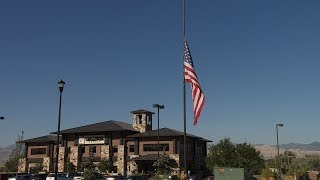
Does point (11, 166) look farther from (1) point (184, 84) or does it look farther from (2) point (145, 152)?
(1) point (184, 84)

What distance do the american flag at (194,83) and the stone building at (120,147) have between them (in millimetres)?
50594

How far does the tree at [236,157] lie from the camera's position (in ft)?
226

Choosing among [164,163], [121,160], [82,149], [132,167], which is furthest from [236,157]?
[82,149]

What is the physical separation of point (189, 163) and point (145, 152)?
8.96 m

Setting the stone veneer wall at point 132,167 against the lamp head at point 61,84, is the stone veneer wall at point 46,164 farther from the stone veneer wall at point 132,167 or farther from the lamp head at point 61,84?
the lamp head at point 61,84

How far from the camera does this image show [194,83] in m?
24.2

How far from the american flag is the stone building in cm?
5059

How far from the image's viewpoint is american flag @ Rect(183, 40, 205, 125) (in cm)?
2361

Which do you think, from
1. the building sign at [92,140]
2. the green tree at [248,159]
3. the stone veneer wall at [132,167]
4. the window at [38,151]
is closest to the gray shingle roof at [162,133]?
the stone veneer wall at [132,167]

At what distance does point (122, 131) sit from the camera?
80.2 m

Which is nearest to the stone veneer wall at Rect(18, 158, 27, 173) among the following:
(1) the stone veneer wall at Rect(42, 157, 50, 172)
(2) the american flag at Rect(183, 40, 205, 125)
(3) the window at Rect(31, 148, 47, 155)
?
(3) the window at Rect(31, 148, 47, 155)

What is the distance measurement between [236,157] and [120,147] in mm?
22861

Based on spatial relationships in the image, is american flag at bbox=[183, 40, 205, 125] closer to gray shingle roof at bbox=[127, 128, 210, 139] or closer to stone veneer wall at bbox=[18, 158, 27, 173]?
gray shingle roof at bbox=[127, 128, 210, 139]

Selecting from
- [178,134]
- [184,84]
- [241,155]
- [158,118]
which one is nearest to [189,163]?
[178,134]
